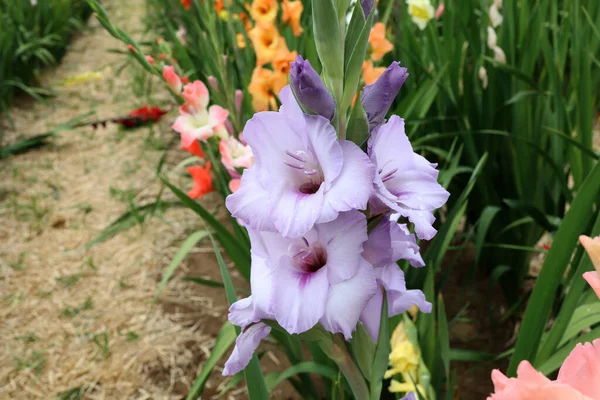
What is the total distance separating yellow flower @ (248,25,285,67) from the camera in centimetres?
150

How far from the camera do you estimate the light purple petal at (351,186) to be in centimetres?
46

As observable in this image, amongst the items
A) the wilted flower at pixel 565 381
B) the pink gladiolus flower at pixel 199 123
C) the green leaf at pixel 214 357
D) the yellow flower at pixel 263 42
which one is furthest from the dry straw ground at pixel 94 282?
the wilted flower at pixel 565 381

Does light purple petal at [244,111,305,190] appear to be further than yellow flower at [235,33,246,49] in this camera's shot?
No

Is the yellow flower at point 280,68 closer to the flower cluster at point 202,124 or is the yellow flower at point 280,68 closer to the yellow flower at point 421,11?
the flower cluster at point 202,124

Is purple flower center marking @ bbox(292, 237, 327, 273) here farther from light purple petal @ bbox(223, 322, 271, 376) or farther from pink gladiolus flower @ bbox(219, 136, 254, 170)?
pink gladiolus flower @ bbox(219, 136, 254, 170)

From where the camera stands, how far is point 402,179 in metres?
0.53

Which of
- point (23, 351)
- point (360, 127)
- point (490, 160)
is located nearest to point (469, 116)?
point (490, 160)

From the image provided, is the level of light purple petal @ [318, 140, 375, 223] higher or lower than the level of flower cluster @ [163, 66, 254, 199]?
higher

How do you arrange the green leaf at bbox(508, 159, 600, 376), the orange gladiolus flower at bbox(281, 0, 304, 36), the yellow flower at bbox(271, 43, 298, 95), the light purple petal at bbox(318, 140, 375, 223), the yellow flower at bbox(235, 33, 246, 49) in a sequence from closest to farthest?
the light purple petal at bbox(318, 140, 375, 223) < the green leaf at bbox(508, 159, 600, 376) < the yellow flower at bbox(271, 43, 298, 95) < the orange gladiolus flower at bbox(281, 0, 304, 36) < the yellow flower at bbox(235, 33, 246, 49)

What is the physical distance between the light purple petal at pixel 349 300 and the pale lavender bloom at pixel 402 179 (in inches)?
2.3

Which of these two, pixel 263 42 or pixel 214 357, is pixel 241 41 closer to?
pixel 263 42

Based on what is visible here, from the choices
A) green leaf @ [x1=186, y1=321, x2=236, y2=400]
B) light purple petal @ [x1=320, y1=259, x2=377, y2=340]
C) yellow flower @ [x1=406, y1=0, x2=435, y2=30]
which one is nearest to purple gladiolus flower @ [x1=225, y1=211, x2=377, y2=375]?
light purple petal @ [x1=320, y1=259, x2=377, y2=340]

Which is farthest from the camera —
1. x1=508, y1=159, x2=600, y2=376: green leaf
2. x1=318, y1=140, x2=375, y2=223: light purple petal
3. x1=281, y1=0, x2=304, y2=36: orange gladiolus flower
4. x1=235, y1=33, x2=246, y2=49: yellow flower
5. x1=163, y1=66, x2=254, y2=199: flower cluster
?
x1=235, y1=33, x2=246, y2=49: yellow flower

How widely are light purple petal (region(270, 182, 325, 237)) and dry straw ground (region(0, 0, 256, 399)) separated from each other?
123 centimetres
